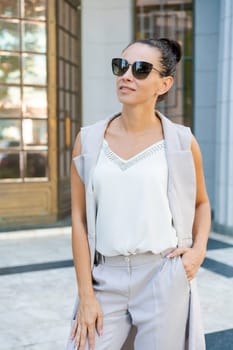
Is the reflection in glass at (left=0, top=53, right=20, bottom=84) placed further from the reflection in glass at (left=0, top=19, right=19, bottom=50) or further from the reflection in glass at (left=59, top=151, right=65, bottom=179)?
A: the reflection in glass at (left=59, top=151, right=65, bottom=179)

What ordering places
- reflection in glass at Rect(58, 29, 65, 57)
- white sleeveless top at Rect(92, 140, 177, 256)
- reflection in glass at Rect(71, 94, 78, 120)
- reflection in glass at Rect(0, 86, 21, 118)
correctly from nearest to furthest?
white sleeveless top at Rect(92, 140, 177, 256) < reflection in glass at Rect(0, 86, 21, 118) < reflection in glass at Rect(58, 29, 65, 57) < reflection in glass at Rect(71, 94, 78, 120)

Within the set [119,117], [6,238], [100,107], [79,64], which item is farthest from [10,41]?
[119,117]

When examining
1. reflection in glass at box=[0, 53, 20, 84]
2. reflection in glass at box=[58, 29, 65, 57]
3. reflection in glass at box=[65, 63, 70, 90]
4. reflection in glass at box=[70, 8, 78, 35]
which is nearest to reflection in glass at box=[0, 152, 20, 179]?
reflection in glass at box=[0, 53, 20, 84]

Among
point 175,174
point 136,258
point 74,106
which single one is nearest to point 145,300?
point 136,258

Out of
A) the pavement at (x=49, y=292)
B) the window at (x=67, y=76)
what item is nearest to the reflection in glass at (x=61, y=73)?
the window at (x=67, y=76)

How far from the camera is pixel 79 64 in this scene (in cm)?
838

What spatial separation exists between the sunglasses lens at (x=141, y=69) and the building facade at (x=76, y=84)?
17.9 feet

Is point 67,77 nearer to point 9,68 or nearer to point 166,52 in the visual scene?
point 9,68

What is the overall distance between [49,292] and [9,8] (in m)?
5.01

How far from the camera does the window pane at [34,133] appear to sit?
25.1ft

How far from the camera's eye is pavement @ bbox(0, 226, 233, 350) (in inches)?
132

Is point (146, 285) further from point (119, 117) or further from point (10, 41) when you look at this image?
point (10, 41)

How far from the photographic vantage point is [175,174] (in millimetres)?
1659

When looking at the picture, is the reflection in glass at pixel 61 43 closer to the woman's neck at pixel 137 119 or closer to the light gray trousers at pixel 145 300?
the woman's neck at pixel 137 119
